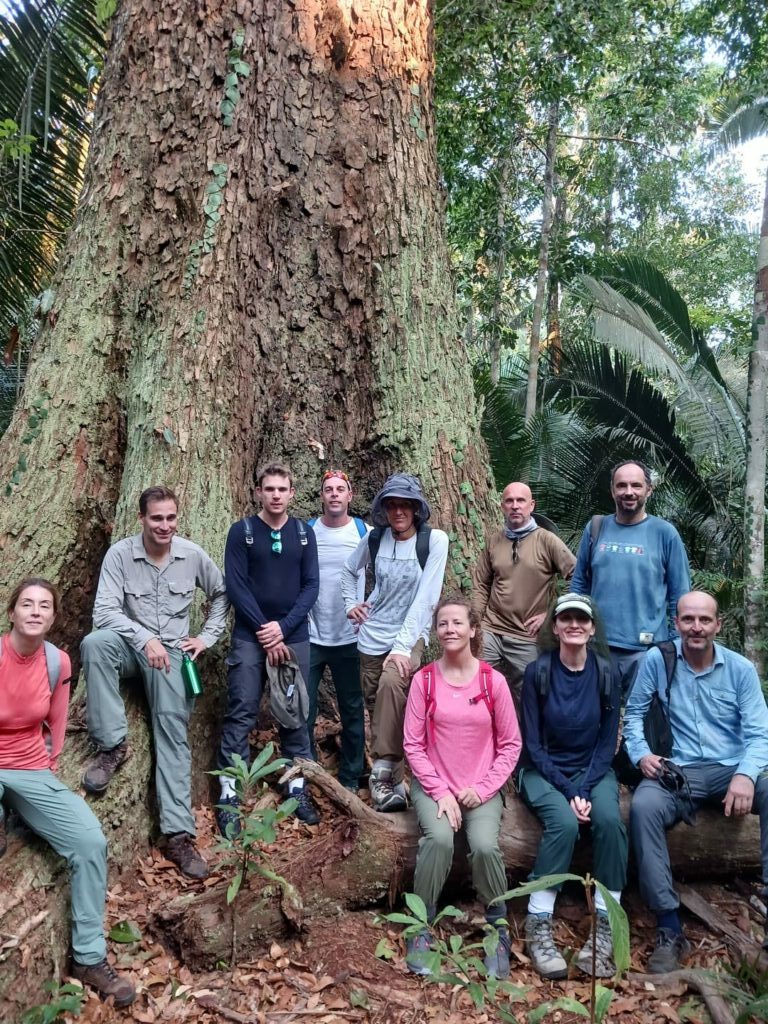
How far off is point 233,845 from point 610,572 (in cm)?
→ 257

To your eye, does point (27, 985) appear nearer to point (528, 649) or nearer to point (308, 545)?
point (308, 545)

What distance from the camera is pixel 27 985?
3566 millimetres

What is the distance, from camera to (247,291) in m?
6.08

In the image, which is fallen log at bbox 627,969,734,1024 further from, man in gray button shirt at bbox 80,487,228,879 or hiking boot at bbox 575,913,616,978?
man in gray button shirt at bbox 80,487,228,879

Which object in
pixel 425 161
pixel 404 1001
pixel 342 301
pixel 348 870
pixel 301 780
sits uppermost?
pixel 425 161

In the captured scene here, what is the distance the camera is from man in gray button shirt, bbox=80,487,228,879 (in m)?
4.38

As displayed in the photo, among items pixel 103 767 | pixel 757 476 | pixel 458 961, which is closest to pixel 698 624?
pixel 458 961

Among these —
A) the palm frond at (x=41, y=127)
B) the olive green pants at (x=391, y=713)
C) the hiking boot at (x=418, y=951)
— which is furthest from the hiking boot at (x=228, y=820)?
the palm frond at (x=41, y=127)

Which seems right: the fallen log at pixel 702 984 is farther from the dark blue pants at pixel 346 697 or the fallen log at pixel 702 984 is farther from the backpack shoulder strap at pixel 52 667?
the backpack shoulder strap at pixel 52 667

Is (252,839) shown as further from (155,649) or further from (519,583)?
(519,583)

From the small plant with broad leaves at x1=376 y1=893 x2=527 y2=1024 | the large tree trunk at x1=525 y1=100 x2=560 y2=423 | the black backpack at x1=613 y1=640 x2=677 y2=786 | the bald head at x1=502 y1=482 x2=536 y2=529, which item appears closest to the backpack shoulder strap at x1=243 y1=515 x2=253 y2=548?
the bald head at x1=502 y1=482 x2=536 y2=529

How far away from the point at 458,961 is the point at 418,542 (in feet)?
7.53

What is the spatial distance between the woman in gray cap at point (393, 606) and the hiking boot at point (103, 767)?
1.38m

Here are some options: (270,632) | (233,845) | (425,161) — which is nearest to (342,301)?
(425,161)
